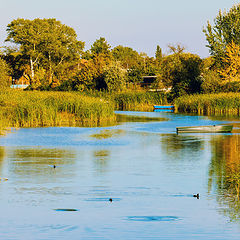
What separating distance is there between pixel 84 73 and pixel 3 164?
4762 centimetres

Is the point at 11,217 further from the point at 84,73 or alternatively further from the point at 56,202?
the point at 84,73

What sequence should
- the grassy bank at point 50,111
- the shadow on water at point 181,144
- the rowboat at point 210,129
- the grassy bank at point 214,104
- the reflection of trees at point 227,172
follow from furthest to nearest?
1. the grassy bank at point 214,104
2. the grassy bank at point 50,111
3. the rowboat at point 210,129
4. the shadow on water at point 181,144
5. the reflection of trees at point 227,172

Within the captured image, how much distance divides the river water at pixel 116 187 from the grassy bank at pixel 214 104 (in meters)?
19.1

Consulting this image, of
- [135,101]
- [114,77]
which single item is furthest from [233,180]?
[114,77]

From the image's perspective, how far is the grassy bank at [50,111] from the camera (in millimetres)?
33656

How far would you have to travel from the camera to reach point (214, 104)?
49.5 metres

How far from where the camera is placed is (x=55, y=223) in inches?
456

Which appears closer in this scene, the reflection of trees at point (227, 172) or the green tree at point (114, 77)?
the reflection of trees at point (227, 172)

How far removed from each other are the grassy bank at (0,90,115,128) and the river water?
423 cm

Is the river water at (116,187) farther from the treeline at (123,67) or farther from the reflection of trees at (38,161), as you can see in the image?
the treeline at (123,67)

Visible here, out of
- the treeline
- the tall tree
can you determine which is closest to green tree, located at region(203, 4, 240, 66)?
the treeline

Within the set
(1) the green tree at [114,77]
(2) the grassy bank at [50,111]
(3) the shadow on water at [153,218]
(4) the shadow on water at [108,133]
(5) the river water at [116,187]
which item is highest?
(1) the green tree at [114,77]

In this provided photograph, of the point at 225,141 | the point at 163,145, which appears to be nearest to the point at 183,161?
the point at 163,145

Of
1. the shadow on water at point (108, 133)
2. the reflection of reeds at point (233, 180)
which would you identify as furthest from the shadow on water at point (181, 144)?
the reflection of reeds at point (233, 180)
